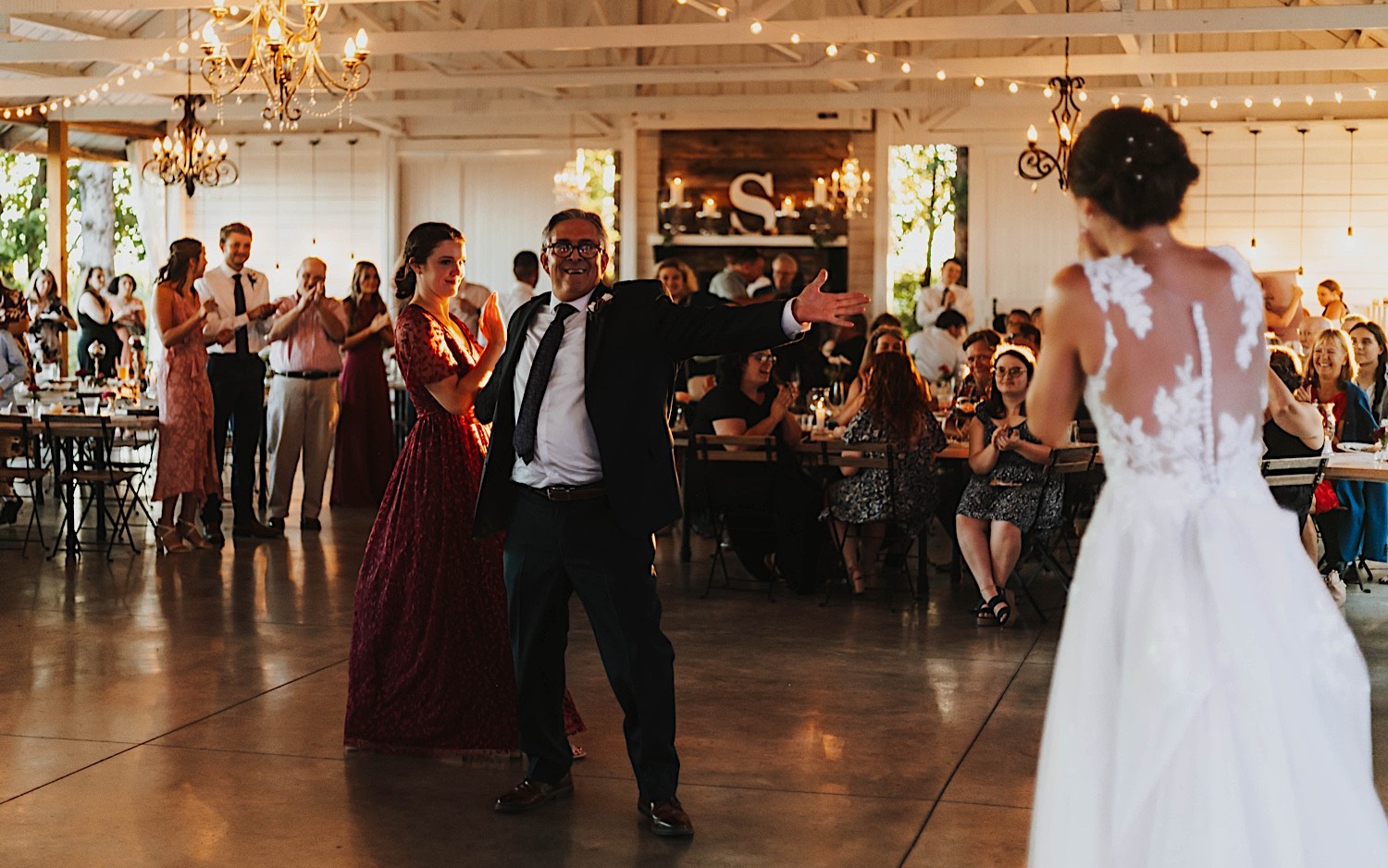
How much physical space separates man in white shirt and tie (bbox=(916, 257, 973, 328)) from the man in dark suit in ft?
40.2

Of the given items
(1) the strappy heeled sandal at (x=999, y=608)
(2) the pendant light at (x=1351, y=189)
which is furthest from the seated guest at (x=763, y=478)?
(2) the pendant light at (x=1351, y=189)

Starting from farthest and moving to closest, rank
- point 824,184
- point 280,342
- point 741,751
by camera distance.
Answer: point 824,184 → point 280,342 → point 741,751

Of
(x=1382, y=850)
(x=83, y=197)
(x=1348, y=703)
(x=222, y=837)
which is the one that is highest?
(x=83, y=197)

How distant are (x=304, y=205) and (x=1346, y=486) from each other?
14907 mm

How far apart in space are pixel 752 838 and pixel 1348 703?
1702mm

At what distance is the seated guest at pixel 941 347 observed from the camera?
12516 millimetres

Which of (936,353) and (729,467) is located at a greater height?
(936,353)

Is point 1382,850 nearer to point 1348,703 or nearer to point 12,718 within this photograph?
point 1348,703

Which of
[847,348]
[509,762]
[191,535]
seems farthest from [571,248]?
[847,348]

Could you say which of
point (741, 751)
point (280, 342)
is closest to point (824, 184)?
point (280, 342)

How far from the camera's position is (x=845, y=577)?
7.86m

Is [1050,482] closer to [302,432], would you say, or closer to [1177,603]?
[1177,603]

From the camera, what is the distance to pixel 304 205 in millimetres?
20141

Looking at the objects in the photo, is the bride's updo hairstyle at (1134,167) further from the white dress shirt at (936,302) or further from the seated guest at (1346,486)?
the white dress shirt at (936,302)
